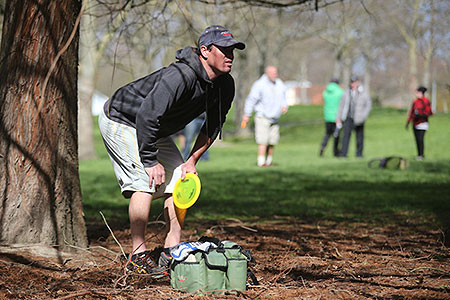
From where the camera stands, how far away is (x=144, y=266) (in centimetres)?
355

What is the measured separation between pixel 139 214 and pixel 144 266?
34 centimetres

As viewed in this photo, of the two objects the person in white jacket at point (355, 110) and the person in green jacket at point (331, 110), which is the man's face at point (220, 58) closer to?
the person in white jacket at point (355, 110)

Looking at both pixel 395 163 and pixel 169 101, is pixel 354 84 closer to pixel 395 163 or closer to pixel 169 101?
pixel 395 163

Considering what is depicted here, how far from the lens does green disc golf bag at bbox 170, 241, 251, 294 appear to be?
3.09 m

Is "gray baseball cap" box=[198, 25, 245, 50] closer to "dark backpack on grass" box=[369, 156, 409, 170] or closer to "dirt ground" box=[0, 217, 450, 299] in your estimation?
"dirt ground" box=[0, 217, 450, 299]

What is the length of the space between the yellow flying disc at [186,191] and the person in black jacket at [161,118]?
5cm

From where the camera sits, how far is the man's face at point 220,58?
11.4 feet

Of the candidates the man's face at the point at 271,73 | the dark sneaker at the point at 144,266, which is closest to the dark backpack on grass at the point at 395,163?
the man's face at the point at 271,73

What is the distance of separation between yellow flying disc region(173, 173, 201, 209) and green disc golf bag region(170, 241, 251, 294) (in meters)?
0.50

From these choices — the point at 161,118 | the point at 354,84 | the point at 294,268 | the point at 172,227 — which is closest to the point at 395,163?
the point at 354,84

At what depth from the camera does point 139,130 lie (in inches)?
133

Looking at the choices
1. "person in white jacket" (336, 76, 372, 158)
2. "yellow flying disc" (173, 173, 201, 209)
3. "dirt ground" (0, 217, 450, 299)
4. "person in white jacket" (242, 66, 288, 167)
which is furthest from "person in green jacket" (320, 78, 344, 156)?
"yellow flying disc" (173, 173, 201, 209)

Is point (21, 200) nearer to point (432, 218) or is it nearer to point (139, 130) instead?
point (139, 130)

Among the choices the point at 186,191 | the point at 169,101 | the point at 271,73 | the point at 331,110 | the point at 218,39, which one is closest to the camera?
the point at 169,101
